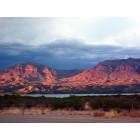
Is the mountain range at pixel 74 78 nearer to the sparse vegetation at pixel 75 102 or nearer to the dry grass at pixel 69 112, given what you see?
the sparse vegetation at pixel 75 102

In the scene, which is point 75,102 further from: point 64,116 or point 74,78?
point 74,78

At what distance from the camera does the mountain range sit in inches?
430

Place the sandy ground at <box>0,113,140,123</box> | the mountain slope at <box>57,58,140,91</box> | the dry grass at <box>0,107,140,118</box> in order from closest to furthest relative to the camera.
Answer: the sandy ground at <box>0,113,140,123</box>, the mountain slope at <box>57,58,140,91</box>, the dry grass at <box>0,107,140,118</box>

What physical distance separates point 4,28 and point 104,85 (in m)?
2.35

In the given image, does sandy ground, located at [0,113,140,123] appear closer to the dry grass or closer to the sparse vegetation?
the dry grass

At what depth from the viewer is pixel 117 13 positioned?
10562mm

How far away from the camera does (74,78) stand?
11.0m

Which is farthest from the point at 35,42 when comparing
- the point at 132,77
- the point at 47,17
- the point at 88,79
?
the point at 132,77

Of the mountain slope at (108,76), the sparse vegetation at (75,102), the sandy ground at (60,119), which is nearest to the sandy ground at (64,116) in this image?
the sandy ground at (60,119)

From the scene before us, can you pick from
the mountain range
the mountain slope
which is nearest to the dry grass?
the mountain range

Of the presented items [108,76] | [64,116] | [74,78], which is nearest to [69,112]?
[64,116]

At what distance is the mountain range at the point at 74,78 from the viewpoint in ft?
35.9
